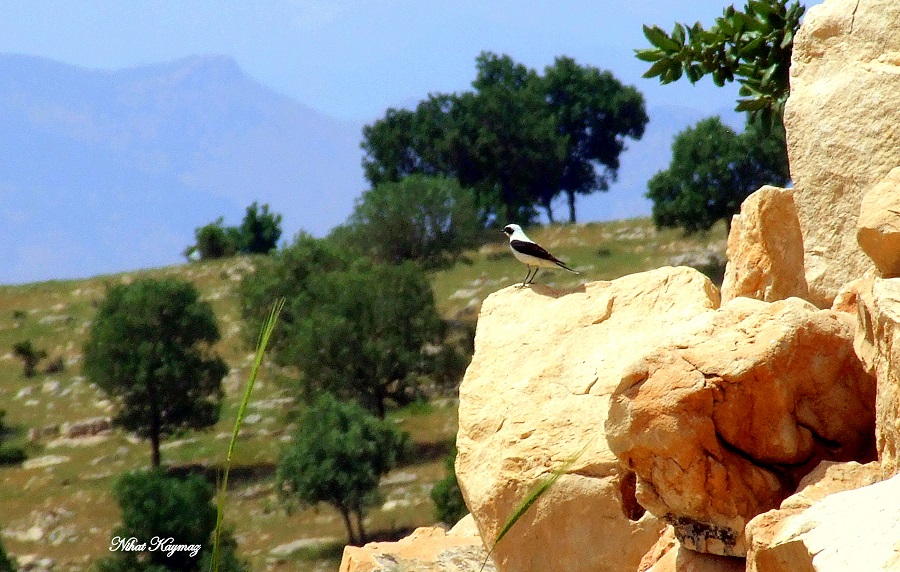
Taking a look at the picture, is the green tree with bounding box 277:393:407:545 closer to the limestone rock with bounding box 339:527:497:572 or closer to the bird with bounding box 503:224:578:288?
the bird with bounding box 503:224:578:288

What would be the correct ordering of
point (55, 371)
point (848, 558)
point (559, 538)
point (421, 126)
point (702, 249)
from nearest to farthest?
point (848, 558)
point (559, 538)
point (55, 371)
point (702, 249)
point (421, 126)

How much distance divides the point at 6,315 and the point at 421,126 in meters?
40.2

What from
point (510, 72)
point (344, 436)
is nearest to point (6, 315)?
point (344, 436)

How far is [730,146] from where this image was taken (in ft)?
202

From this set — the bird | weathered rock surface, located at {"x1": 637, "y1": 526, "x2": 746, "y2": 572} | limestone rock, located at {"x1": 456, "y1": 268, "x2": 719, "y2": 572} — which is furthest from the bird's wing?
weathered rock surface, located at {"x1": 637, "y1": 526, "x2": 746, "y2": 572}

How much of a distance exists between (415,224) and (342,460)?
28.5 metres

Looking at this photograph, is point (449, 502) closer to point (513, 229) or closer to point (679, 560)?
point (513, 229)

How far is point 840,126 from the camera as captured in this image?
8156 millimetres

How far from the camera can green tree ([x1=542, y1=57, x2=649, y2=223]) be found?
91.4 m

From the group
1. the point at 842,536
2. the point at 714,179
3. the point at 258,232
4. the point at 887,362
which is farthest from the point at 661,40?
the point at 258,232

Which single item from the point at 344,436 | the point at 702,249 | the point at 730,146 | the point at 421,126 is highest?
the point at 421,126

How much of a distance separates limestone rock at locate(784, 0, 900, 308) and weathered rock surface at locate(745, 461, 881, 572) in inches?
78.6

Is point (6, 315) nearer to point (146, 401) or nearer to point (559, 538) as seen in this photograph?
point (146, 401)

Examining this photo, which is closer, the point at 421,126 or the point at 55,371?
the point at 55,371
